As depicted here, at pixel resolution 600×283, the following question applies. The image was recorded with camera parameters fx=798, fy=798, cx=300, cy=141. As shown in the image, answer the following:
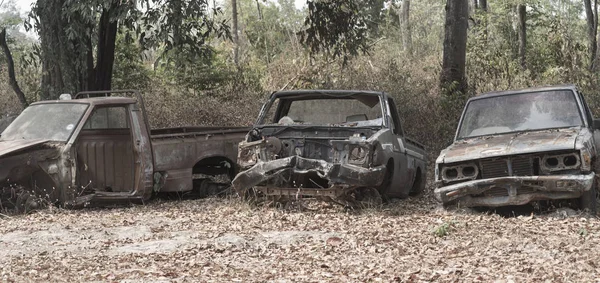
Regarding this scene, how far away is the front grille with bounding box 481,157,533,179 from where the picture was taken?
9.16 metres

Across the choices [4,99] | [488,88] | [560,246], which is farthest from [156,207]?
[4,99]

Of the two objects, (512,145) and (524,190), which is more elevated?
(512,145)

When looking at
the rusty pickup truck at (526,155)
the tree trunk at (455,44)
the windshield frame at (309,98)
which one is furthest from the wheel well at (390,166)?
the tree trunk at (455,44)

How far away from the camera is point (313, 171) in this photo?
9828mm

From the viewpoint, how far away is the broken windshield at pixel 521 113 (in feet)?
33.2

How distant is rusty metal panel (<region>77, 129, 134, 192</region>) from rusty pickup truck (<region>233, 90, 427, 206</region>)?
2.04 meters

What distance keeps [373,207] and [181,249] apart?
3217mm

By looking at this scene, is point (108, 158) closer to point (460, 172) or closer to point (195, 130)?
point (195, 130)

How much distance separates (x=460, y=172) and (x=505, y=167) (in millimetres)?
524

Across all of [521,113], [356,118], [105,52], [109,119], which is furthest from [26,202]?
[105,52]

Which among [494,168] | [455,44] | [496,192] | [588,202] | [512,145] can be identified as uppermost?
[455,44]

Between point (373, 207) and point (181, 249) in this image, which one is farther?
point (373, 207)

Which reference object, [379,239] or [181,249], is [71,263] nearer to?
[181,249]

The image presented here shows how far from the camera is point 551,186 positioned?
879cm
